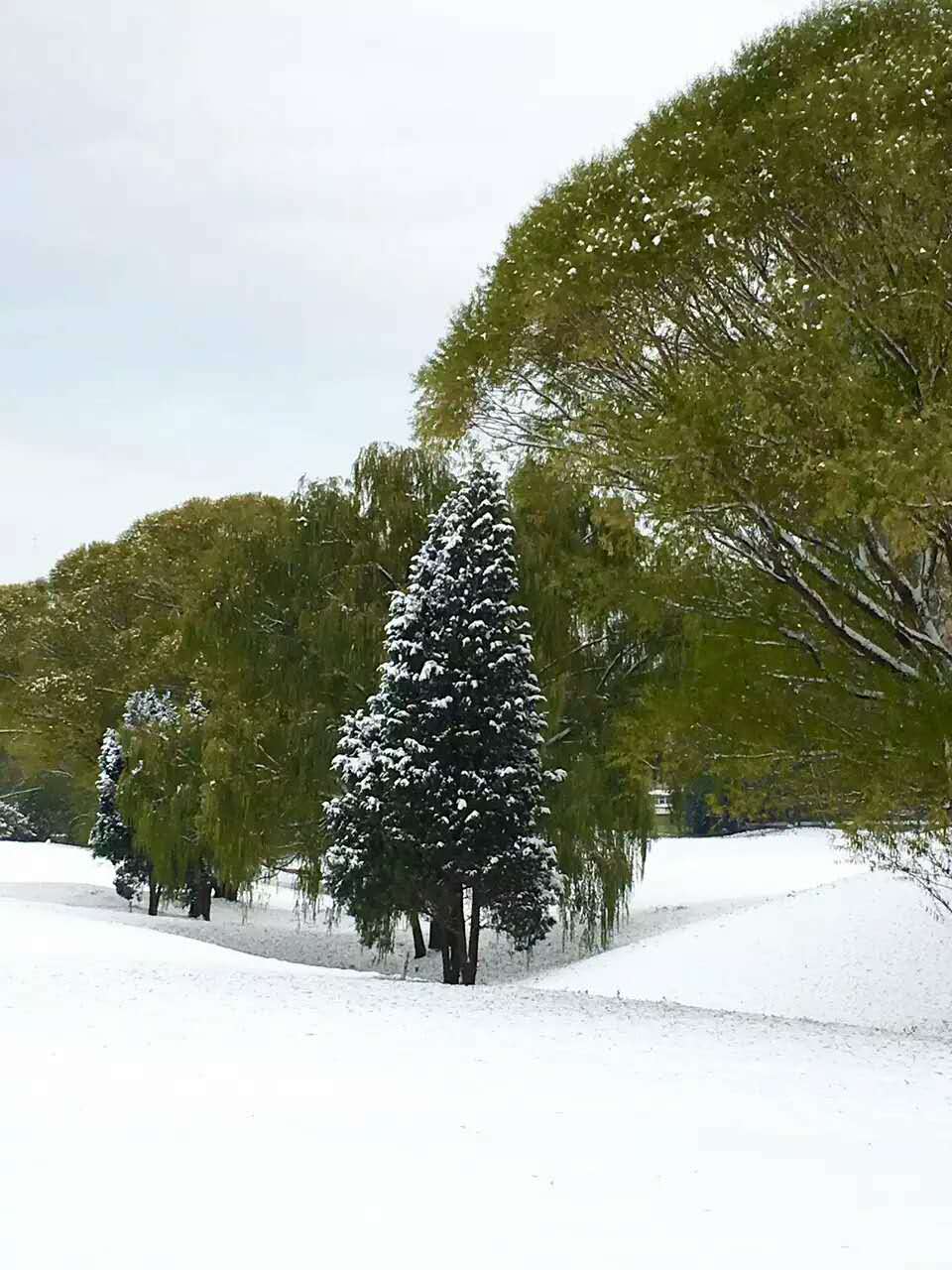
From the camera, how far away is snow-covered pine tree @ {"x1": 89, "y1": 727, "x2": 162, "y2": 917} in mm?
25812

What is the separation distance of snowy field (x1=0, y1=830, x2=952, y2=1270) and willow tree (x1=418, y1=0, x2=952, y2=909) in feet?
8.29

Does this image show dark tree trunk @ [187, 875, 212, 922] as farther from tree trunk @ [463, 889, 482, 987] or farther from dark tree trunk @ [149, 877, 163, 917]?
tree trunk @ [463, 889, 482, 987]

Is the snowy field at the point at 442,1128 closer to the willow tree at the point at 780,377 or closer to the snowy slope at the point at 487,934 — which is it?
the willow tree at the point at 780,377

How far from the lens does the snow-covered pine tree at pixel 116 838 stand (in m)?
25.8

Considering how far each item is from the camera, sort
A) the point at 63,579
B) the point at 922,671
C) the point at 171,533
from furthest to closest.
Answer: the point at 63,579 < the point at 171,533 < the point at 922,671

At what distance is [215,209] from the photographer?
1193cm

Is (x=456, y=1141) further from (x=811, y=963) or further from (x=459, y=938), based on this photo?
(x=811, y=963)

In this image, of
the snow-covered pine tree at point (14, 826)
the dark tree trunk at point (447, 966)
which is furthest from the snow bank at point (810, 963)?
the snow-covered pine tree at point (14, 826)

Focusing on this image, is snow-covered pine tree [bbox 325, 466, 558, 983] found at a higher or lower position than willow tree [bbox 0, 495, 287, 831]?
lower

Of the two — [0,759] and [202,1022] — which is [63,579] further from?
[202,1022]

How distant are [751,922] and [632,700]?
145 inches

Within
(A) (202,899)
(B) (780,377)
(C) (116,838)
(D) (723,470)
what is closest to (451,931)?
(D) (723,470)

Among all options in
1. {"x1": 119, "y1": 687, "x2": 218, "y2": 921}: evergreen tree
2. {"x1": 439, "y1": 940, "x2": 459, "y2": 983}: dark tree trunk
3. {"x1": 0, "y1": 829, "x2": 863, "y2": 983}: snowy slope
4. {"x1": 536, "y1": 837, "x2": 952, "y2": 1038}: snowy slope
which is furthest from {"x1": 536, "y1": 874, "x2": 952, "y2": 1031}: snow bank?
{"x1": 119, "y1": 687, "x2": 218, "y2": 921}: evergreen tree

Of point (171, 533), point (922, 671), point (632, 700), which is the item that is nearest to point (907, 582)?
point (922, 671)
